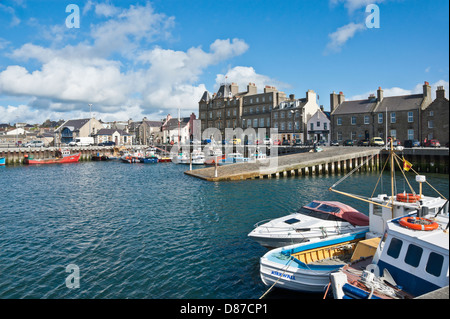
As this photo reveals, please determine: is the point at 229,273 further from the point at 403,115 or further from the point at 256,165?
the point at 403,115

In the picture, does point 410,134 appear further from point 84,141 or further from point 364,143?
point 84,141

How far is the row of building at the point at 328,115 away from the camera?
202 feet

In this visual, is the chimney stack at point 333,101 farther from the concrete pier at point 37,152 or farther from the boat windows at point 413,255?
the boat windows at point 413,255

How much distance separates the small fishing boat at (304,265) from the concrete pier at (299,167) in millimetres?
29079

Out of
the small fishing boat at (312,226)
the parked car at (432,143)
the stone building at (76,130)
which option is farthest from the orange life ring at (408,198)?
the stone building at (76,130)

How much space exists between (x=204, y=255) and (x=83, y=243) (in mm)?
7870

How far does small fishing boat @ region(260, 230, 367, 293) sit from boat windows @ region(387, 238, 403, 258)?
2732mm

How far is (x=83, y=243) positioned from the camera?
1992 centimetres

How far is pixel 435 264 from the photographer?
10117mm

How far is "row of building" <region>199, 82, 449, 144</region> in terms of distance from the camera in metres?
61.7

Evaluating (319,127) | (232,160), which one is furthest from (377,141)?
(232,160)
